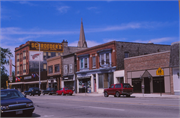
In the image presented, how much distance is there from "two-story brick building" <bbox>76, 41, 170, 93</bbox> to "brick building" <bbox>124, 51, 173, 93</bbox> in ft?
7.73

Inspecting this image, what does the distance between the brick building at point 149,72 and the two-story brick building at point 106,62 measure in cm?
236

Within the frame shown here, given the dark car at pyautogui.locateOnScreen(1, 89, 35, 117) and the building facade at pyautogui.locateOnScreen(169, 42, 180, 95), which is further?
the building facade at pyautogui.locateOnScreen(169, 42, 180, 95)

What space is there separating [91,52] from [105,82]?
698 centimetres

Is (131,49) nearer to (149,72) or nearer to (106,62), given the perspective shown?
(106,62)

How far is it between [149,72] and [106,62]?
9627 mm

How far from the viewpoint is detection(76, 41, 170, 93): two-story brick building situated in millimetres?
41094

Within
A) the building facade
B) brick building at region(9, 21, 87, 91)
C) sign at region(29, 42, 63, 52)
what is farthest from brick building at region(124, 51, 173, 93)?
sign at region(29, 42, 63, 52)

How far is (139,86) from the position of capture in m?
36.4

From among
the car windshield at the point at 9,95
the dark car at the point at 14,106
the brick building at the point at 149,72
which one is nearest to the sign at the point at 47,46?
the brick building at the point at 149,72

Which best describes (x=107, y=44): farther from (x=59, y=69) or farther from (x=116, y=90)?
(x=59, y=69)

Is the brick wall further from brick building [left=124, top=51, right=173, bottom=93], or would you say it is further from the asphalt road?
the asphalt road

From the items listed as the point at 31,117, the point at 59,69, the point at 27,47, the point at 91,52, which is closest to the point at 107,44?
the point at 91,52

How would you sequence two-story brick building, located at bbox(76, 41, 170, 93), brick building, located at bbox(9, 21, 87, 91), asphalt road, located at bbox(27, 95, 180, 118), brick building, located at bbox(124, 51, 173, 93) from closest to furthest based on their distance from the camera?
1. asphalt road, located at bbox(27, 95, 180, 118)
2. brick building, located at bbox(124, 51, 173, 93)
3. two-story brick building, located at bbox(76, 41, 170, 93)
4. brick building, located at bbox(9, 21, 87, 91)

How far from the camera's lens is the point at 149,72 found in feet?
114
